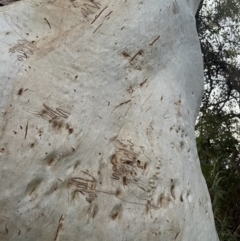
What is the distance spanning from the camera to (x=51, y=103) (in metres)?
1.02

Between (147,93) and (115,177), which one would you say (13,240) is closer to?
(115,177)

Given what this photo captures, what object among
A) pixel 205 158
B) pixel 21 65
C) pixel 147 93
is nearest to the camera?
pixel 21 65

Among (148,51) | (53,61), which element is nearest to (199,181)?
(148,51)

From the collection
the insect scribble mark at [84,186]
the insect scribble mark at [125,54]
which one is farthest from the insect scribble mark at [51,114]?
the insect scribble mark at [125,54]

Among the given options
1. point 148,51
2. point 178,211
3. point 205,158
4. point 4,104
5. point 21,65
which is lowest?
point 178,211

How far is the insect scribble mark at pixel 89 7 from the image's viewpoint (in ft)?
4.03

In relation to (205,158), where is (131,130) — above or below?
below

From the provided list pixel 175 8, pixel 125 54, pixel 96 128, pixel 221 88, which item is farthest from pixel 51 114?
pixel 221 88

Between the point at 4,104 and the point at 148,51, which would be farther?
the point at 148,51

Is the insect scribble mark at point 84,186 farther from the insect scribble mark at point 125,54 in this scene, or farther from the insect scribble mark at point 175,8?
the insect scribble mark at point 175,8

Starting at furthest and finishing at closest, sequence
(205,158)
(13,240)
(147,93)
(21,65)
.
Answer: (205,158) < (147,93) < (21,65) < (13,240)

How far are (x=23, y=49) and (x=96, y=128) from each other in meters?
0.30

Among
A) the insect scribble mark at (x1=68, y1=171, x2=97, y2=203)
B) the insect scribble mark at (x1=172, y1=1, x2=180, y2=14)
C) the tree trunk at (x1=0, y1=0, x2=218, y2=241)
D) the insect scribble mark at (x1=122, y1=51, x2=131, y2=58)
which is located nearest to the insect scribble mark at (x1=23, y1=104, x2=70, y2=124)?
the tree trunk at (x1=0, y1=0, x2=218, y2=241)

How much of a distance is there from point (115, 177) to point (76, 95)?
0.81ft
